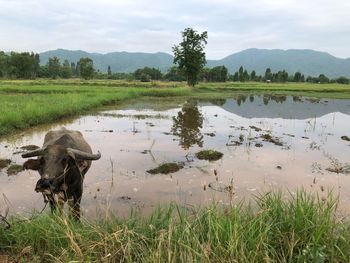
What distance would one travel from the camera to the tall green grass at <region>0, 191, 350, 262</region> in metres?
3.67

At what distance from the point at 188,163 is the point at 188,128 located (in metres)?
7.07

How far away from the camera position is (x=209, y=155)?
37.1 feet

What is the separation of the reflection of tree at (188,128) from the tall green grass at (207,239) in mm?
8775

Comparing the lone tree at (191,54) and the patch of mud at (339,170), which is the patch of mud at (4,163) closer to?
the patch of mud at (339,170)

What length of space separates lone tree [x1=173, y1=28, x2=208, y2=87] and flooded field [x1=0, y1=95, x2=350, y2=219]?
38.0 metres

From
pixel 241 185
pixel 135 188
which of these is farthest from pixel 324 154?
pixel 135 188

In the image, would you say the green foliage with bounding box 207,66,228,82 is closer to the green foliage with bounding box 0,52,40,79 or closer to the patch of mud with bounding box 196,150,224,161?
the green foliage with bounding box 0,52,40,79

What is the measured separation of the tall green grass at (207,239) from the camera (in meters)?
3.67

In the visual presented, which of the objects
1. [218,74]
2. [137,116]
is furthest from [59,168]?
[218,74]

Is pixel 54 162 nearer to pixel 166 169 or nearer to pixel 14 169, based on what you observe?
pixel 14 169

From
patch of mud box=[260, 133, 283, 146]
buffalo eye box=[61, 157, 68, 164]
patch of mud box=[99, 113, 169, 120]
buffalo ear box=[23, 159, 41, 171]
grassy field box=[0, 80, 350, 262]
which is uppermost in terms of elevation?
buffalo eye box=[61, 157, 68, 164]

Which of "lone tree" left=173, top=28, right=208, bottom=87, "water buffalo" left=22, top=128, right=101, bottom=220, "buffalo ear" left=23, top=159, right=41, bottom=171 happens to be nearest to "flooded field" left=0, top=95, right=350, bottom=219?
"water buffalo" left=22, top=128, right=101, bottom=220

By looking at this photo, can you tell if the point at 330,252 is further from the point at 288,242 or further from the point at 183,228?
the point at 183,228

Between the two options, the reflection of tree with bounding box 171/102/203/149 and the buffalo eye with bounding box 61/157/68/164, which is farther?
the reflection of tree with bounding box 171/102/203/149
